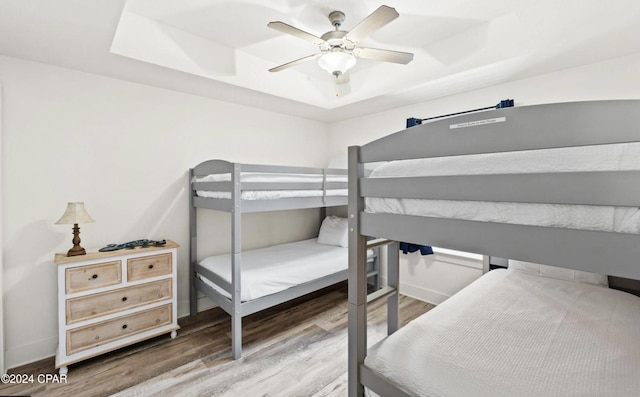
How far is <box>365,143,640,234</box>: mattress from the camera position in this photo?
776 mm

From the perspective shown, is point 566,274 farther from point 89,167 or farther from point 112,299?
point 89,167

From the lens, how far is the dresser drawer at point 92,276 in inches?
83.4

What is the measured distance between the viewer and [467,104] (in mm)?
3035

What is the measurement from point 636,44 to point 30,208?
471cm

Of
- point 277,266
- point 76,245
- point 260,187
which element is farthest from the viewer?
point 277,266

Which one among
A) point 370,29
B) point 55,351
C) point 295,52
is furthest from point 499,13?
point 55,351

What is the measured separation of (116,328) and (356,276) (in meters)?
2.14

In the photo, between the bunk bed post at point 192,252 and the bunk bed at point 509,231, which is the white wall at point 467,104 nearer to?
the bunk bed at point 509,231

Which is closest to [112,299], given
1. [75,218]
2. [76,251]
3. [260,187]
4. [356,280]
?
[76,251]

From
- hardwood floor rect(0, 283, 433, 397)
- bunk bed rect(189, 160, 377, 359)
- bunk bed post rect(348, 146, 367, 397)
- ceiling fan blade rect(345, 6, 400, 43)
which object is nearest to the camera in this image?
bunk bed post rect(348, 146, 367, 397)

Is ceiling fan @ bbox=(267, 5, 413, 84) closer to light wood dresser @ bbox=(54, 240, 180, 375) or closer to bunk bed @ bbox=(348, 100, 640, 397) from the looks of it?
bunk bed @ bbox=(348, 100, 640, 397)

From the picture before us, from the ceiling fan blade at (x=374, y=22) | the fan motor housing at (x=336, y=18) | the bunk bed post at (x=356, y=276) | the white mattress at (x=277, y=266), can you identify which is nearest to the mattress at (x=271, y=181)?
the white mattress at (x=277, y=266)

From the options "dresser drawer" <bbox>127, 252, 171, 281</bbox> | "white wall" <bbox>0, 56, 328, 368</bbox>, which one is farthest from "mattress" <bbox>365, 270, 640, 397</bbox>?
"white wall" <bbox>0, 56, 328, 368</bbox>

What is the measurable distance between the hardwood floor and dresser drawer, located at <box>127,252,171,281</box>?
0.61 meters
